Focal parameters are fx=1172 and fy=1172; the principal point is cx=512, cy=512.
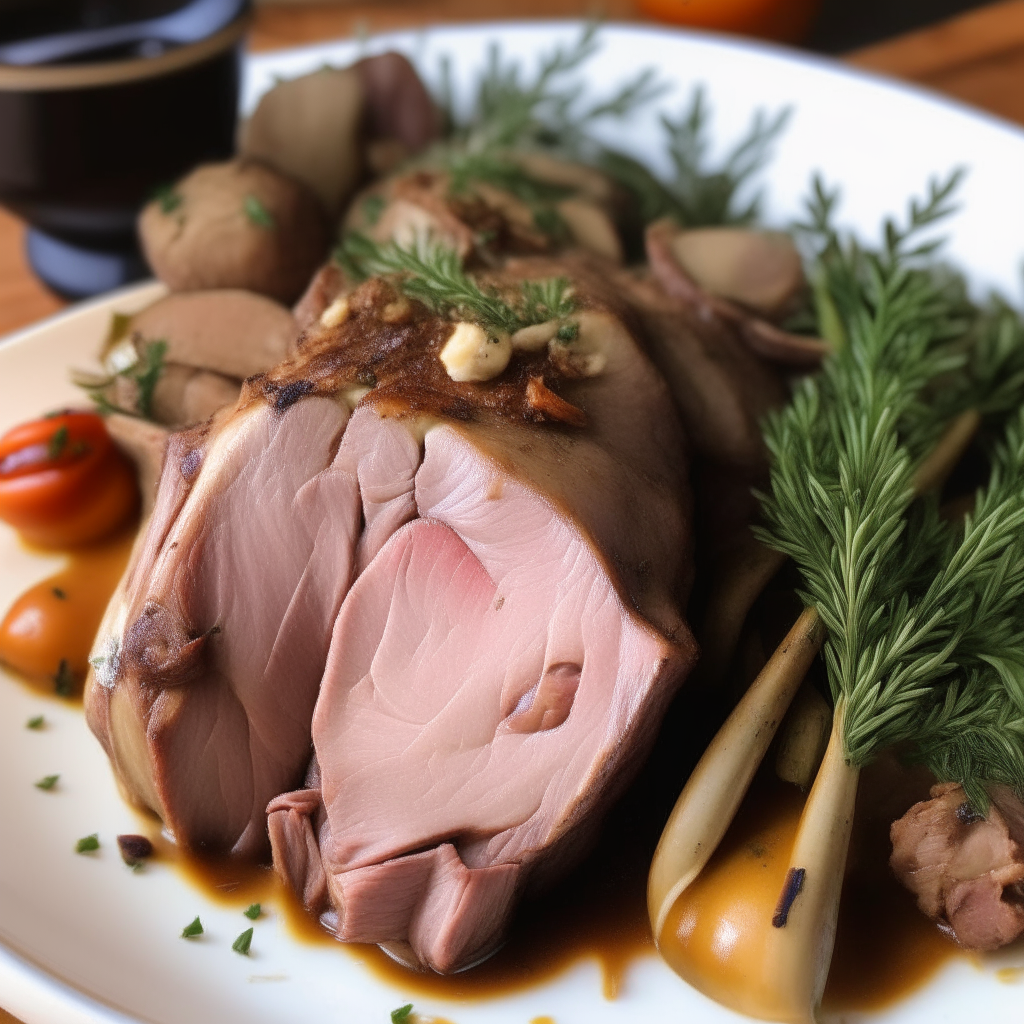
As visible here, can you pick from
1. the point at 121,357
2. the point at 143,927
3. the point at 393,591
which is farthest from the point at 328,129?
the point at 143,927

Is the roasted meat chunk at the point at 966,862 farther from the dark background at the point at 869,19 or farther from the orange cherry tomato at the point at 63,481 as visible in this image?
the dark background at the point at 869,19

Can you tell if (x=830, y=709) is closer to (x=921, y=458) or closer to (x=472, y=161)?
(x=921, y=458)

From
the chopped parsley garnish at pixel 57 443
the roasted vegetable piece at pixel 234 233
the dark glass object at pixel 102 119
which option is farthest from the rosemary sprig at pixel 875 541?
the dark glass object at pixel 102 119

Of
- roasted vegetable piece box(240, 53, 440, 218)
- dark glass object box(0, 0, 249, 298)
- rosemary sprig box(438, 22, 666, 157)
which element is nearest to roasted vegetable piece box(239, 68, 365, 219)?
roasted vegetable piece box(240, 53, 440, 218)

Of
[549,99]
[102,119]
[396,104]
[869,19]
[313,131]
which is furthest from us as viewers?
[869,19]

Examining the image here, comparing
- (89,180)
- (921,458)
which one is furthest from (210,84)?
(921,458)

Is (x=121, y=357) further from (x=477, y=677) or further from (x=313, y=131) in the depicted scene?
(x=477, y=677)
